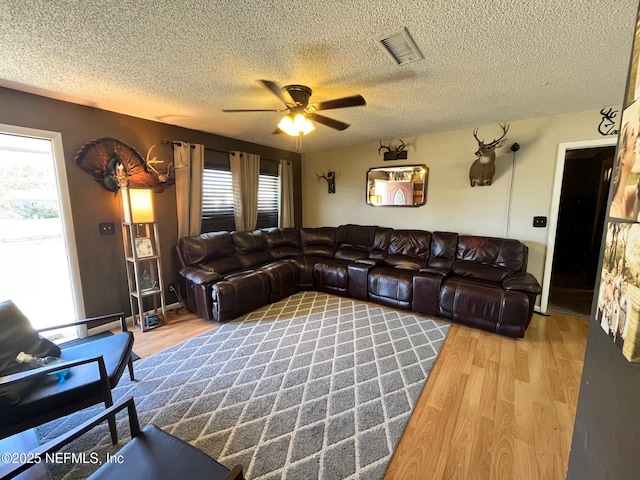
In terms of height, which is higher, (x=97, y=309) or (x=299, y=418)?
(x=97, y=309)

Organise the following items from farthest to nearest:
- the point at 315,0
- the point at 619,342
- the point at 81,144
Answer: the point at 81,144 < the point at 315,0 < the point at 619,342

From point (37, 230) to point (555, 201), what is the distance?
5.92m

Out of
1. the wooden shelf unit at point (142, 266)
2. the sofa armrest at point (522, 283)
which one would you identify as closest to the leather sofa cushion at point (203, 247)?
the wooden shelf unit at point (142, 266)

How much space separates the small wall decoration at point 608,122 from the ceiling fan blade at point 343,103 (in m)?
2.89

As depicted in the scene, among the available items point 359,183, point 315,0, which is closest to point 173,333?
point 315,0

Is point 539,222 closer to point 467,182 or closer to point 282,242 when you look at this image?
point 467,182

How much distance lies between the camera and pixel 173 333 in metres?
2.90

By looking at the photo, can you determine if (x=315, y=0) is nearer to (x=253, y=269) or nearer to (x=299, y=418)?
(x=299, y=418)

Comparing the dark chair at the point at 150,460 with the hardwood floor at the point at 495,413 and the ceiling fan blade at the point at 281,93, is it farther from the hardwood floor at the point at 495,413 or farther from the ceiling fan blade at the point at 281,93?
the ceiling fan blade at the point at 281,93

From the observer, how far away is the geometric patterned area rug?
1.50 metres

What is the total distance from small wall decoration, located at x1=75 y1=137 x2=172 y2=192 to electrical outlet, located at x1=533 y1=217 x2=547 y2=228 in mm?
4877

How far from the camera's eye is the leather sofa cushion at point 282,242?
177 inches

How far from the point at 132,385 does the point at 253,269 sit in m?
1.93

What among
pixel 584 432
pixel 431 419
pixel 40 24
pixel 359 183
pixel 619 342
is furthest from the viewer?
pixel 359 183
